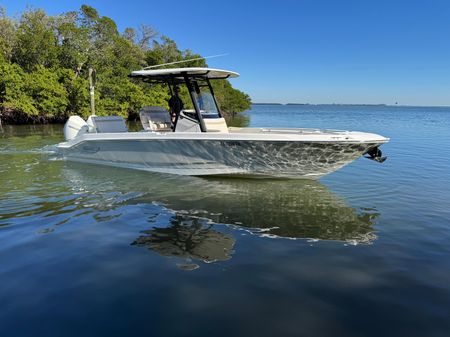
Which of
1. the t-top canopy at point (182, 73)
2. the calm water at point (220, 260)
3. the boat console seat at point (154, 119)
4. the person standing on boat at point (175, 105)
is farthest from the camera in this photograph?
the boat console seat at point (154, 119)

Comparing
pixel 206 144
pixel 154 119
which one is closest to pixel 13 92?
pixel 154 119

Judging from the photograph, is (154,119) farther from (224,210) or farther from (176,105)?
(224,210)

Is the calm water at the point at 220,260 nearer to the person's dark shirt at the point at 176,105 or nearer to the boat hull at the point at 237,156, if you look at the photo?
the boat hull at the point at 237,156

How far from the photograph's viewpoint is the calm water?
3277 mm

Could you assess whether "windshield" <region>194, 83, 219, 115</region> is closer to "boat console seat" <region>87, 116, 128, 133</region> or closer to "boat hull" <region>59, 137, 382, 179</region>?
"boat hull" <region>59, 137, 382, 179</region>

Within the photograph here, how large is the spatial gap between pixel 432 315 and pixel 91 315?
324cm

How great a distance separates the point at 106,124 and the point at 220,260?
727 centimetres

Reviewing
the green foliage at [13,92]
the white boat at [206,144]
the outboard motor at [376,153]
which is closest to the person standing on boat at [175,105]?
the white boat at [206,144]

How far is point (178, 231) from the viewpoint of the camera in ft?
18.3

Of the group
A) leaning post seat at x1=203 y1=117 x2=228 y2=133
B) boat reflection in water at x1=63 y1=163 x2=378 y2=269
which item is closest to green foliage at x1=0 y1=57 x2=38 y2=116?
boat reflection in water at x1=63 y1=163 x2=378 y2=269

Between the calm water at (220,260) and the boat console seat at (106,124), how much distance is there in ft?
7.62

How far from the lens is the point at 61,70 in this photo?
33125 mm

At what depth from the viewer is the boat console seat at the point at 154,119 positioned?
32.8 ft

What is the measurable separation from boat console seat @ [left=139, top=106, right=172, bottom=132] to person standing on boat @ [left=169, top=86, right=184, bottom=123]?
0.61 m
